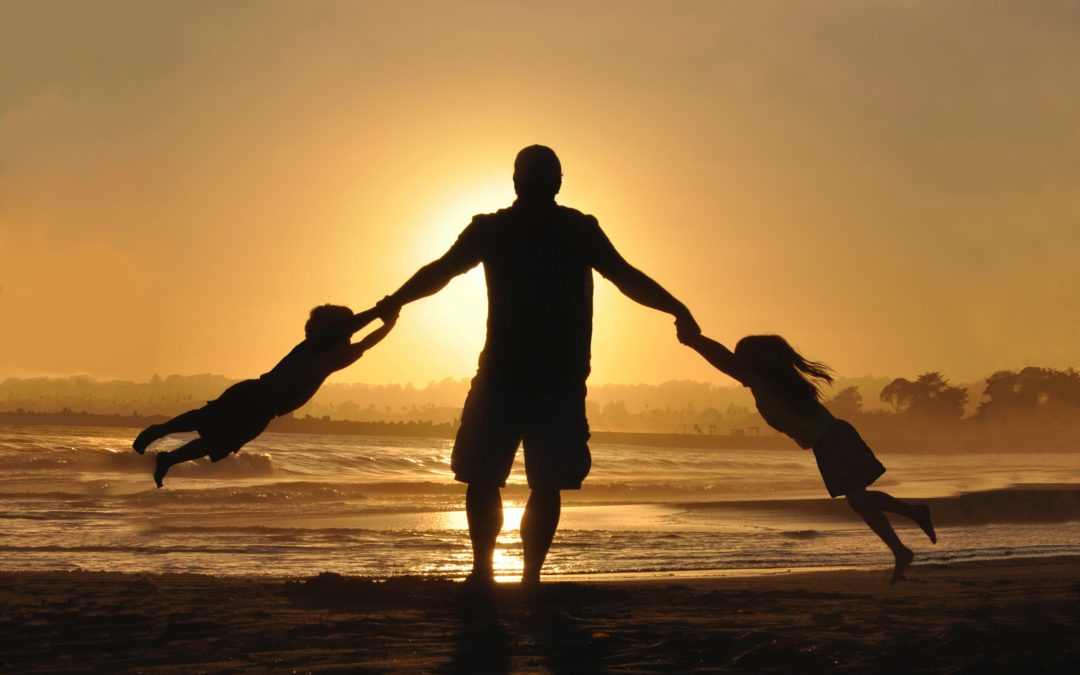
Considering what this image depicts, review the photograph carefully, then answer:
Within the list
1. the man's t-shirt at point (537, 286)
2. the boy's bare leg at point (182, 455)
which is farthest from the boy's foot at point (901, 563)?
the boy's bare leg at point (182, 455)

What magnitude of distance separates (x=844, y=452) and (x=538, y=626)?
2339 mm

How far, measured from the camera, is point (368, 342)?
541 centimetres

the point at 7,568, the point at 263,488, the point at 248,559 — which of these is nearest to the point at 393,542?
the point at 248,559

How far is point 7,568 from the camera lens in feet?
28.7

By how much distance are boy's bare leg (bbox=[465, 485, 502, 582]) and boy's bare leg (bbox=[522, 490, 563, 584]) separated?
15cm

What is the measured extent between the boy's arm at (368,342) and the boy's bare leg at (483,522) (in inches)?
32.7

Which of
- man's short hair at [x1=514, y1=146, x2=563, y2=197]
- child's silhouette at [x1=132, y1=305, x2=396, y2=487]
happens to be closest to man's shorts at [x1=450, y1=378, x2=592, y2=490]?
child's silhouette at [x1=132, y1=305, x2=396, y2=487]

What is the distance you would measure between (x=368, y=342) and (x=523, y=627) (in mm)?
1656

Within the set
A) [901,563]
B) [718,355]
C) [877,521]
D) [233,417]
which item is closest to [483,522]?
[233,417]

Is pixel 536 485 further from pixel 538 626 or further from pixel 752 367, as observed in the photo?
pixel 752 367

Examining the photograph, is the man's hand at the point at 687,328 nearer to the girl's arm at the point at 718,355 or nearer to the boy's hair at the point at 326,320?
the girl's arm at the point at 718,355

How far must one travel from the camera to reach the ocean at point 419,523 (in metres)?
9.75

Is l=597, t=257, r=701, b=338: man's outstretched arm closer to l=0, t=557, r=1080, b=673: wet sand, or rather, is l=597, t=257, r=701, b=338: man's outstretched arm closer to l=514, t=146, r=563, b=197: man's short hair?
l=514, t=146, r=563, b=197: man's short hair

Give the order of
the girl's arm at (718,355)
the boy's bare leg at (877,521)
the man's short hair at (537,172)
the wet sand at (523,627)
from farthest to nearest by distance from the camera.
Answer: the boy's bare leg at (877,521) < the girl's arm at (718,355) < the man's short hair at (537,172) < the wet sand at (523,627)
